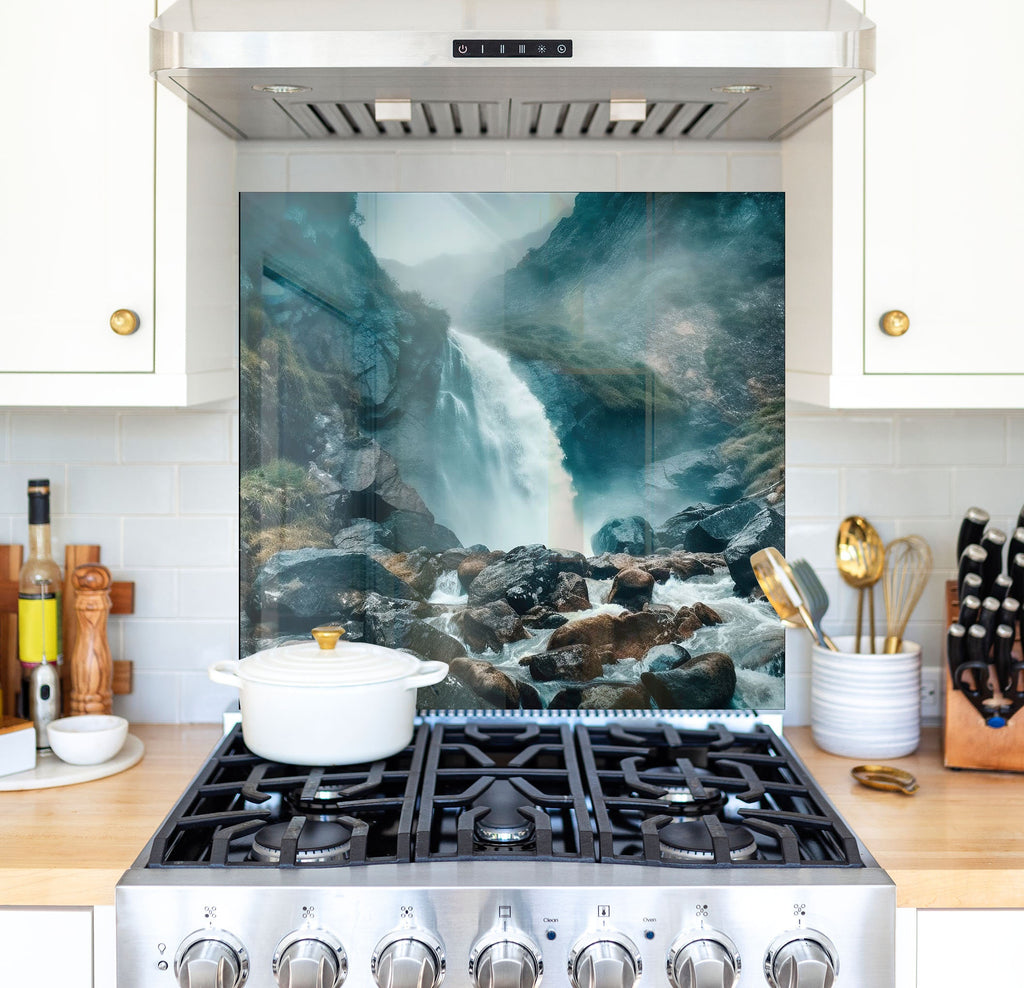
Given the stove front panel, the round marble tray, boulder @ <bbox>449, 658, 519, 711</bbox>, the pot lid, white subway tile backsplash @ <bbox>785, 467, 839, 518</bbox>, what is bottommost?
the stove front panel

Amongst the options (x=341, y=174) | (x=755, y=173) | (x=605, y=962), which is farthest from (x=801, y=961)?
(x=341, y=174)

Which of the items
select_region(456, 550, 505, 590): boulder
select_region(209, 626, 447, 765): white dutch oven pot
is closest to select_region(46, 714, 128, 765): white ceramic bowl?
select_region(209, 626, 447, 765): white dutch oven pot

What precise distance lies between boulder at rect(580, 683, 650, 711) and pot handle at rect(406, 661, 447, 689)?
0.38 m

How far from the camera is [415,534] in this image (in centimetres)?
216

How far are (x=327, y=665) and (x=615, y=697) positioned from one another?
632 millimetres

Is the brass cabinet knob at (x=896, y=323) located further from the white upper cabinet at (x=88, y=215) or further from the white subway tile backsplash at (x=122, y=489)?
the white subway tile backsplash at (x=122, y=489)

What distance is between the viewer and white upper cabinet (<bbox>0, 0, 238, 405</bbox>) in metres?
1.73

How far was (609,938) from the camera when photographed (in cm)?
145

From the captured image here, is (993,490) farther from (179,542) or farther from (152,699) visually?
(152,699)

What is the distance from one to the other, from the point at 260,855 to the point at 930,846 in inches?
36.2

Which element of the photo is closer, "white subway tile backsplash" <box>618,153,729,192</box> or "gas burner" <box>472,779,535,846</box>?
"gas burner" <box>472,779,535,846</box>

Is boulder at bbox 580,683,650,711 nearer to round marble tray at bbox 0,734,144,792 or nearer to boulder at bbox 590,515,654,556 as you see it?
boulder at bbox 590,515,654,556

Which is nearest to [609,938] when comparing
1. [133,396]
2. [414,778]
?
[414,778]

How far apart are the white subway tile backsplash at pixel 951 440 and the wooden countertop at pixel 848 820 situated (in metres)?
0.54
